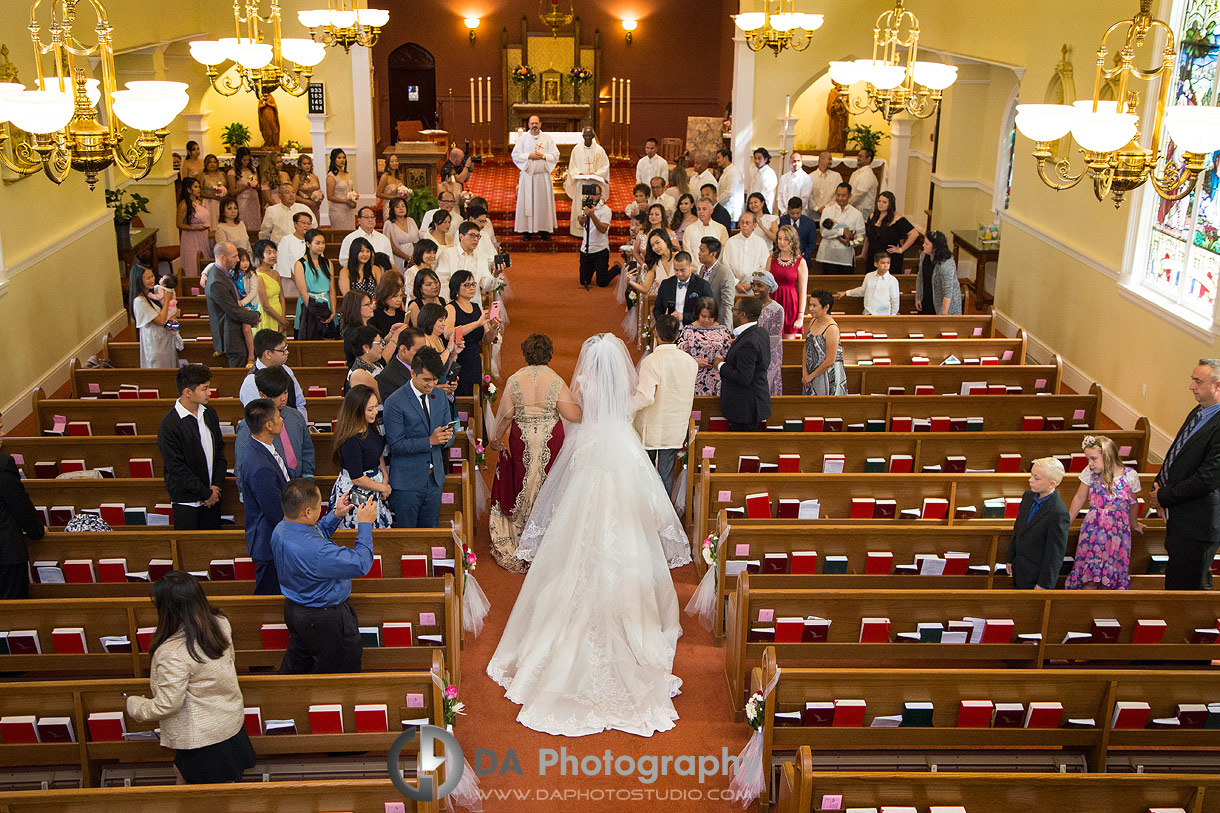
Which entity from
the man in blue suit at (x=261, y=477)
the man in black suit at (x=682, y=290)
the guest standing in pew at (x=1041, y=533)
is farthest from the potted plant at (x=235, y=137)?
the guest standing in pew at (x=1041, y=533)

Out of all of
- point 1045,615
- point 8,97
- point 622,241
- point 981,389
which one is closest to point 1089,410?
point 981,389

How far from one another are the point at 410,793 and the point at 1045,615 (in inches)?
131

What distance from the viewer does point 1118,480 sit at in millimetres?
5926

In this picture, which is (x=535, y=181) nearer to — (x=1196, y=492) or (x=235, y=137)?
(x=235, y=137)

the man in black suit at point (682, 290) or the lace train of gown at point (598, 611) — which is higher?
the man in black suit at point (682, 290)

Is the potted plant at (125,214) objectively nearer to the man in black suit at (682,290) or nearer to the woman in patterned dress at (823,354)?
the man in black suit at (682,290)

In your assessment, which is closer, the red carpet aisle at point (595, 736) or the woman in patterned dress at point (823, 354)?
the red carpet aisle at point (595, 736)

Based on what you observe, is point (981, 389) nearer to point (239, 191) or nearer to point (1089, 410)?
point (1089, 410)

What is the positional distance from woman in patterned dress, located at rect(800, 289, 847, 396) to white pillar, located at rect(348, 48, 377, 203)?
10.3m

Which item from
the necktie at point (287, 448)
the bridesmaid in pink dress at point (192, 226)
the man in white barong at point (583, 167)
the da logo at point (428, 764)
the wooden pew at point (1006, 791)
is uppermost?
the man in white barong at point (583, 167)

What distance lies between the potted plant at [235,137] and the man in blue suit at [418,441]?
46.0 feet

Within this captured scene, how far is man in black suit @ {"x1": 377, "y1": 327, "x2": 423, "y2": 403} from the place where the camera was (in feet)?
21.6

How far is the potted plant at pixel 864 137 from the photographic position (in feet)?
58.8

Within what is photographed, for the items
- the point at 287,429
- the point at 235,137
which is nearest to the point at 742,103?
the point at 235,137
